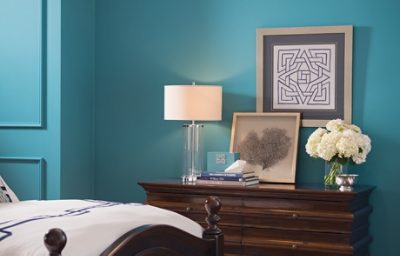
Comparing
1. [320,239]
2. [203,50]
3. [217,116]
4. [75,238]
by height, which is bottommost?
[320,239]

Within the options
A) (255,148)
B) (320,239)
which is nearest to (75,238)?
(320,239)

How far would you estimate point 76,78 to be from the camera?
201 inches

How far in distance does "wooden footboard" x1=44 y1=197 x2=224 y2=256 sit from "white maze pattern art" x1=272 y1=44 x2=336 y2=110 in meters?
1.77

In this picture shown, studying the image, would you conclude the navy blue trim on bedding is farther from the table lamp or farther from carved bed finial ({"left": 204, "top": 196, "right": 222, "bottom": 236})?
the table lamp

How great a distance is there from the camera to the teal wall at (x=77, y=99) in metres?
4.96

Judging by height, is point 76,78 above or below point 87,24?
below

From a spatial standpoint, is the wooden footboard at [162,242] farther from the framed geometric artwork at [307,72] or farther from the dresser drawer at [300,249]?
the framed geometric artwork at [307,72]

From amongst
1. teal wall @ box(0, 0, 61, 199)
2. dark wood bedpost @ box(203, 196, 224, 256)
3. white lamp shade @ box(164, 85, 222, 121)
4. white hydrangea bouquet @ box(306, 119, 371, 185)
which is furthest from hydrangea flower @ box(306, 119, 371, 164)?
teal wall @ box(0, 0, 61, 199)

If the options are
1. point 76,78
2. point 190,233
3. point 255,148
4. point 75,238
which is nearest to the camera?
point 75,238

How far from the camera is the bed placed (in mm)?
2412

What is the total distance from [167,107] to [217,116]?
0.31 metres

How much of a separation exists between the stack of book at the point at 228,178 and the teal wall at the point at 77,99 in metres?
0.95

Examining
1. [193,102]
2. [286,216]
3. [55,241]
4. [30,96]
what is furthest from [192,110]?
[55,241]

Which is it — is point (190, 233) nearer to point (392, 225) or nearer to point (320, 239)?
point (320, 239)
